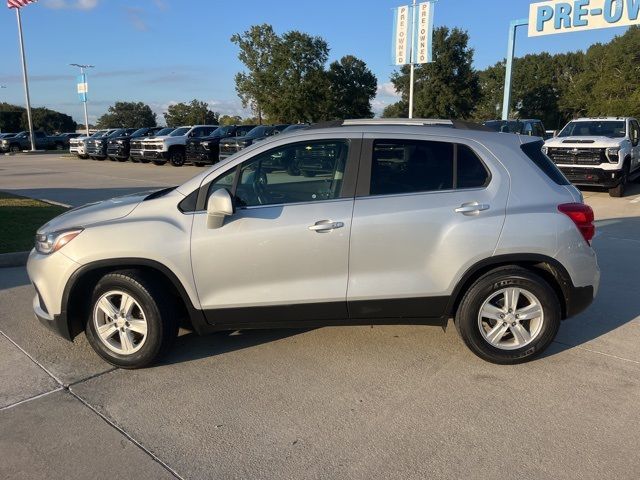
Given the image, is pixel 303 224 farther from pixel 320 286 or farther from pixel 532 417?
pixel 532 417

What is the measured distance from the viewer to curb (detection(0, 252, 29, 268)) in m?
6.79

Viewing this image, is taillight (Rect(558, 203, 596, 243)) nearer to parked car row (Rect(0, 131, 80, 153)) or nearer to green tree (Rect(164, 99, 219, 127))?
parked car row (Rect(0, 131, 80, 153))

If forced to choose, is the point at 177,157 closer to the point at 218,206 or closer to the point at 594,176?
the point at 594,176

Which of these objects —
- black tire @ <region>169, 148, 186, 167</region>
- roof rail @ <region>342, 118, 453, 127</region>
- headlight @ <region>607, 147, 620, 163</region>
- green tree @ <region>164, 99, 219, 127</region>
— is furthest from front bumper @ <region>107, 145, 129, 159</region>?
green tree @ <region>164, 99, 219, 127</region>

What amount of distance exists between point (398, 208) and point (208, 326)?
1.65 metres

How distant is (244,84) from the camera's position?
1756 inches

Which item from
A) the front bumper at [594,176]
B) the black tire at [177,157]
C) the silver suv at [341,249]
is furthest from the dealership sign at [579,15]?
the silver suv at [341,249]

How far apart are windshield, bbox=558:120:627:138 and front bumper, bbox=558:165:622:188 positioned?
1.56m

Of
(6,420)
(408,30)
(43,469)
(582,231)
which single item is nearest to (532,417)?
(582,231)

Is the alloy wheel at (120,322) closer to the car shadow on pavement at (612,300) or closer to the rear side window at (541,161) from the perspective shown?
the rear side window at (541,161)

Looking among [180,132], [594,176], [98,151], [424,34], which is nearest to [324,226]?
[594,176]

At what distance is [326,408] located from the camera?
3.38 metres

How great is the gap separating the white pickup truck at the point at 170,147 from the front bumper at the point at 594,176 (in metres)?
17.4

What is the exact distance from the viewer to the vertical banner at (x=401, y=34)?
74.5 ft
